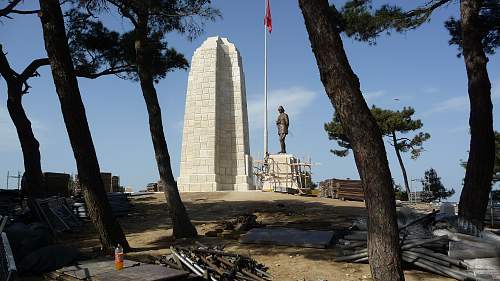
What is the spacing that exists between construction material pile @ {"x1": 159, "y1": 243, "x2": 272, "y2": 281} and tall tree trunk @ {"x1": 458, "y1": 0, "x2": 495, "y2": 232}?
3825 mm

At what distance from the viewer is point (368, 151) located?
15.2ft

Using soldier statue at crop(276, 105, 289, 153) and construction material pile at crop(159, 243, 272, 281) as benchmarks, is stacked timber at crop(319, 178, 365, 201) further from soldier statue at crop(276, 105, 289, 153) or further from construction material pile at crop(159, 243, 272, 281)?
construction material pile at crop(159, 243, 272, 281)

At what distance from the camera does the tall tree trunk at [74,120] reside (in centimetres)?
826

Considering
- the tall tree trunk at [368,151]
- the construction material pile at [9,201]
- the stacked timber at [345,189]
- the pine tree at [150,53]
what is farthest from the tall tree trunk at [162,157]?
the stacked timber at [345,189]

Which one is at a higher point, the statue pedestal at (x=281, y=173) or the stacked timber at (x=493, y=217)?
the statue pedestal at (x=281, y=173)

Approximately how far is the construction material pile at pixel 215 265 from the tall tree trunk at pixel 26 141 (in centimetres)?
810

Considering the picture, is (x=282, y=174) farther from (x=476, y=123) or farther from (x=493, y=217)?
(x=476, y=123)

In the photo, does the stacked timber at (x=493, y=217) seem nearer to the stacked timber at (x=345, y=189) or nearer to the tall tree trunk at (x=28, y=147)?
the stacked timber at (x=345, y=189)

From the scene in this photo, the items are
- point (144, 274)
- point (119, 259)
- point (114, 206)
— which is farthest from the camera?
point (114, 206)

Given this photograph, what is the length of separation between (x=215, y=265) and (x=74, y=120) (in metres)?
3.86

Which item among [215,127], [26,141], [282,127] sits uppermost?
[282,127]

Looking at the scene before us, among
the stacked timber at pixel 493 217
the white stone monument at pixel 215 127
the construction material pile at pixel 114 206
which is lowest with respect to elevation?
the stacked timber at pixel 493 217

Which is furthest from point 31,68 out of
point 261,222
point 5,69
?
point 261,222

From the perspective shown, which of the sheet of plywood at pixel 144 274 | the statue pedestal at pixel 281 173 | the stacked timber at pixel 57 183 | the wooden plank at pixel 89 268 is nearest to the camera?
the sheet of plywood at pixel 144 274
